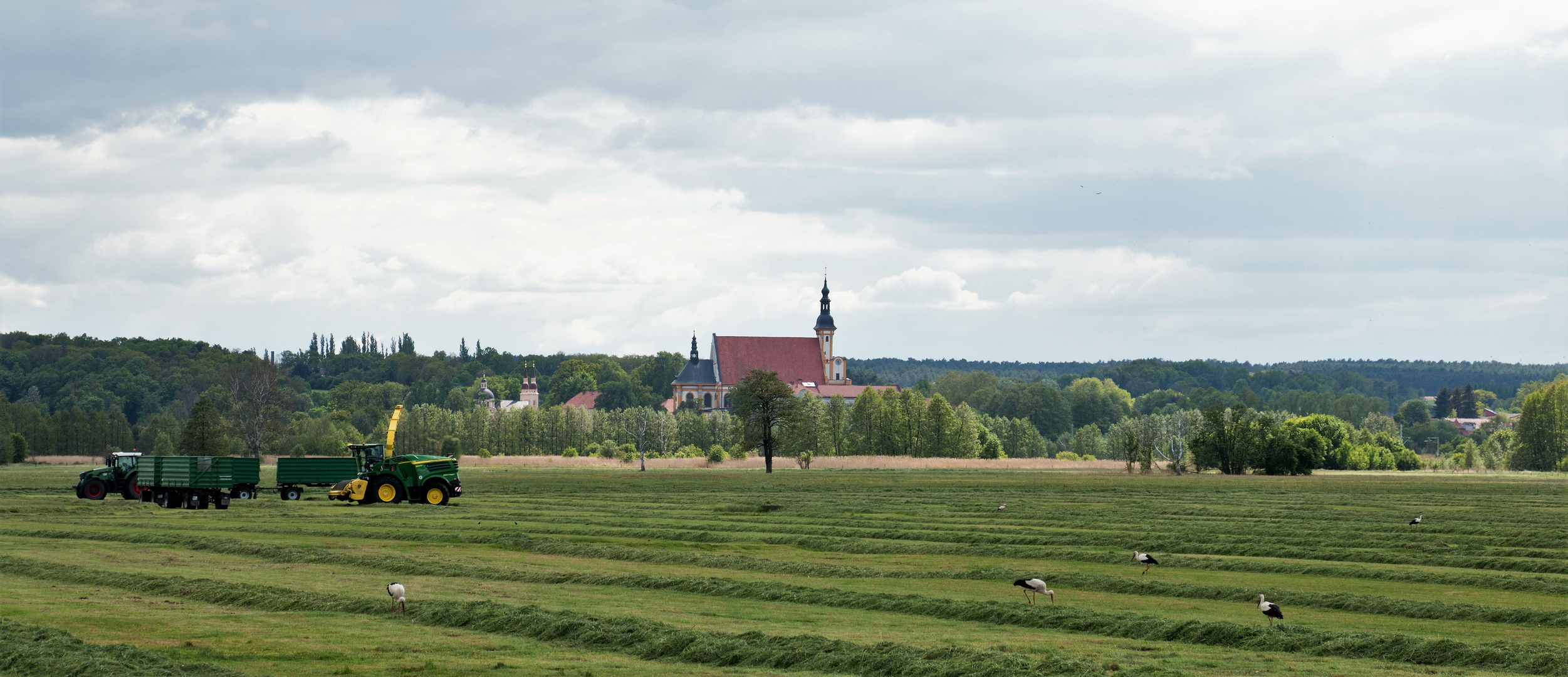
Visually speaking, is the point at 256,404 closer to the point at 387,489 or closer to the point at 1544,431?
the point at 387,489

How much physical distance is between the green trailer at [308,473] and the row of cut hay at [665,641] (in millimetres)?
35657

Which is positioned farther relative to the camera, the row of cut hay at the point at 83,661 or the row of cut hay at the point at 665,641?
the row of cut hay at the point at 665,641

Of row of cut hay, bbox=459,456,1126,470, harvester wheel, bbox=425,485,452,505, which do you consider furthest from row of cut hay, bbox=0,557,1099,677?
row of cut hay, bbox=459,456,1126,470

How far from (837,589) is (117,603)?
13.2 m

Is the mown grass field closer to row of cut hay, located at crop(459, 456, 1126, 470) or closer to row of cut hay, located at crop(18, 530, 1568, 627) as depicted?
row of cut hay, located at crop(18, 530, 1568, 627)

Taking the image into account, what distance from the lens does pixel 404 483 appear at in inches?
2176

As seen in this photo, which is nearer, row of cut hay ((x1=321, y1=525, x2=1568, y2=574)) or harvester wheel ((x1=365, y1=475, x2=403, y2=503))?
row of cut hay ((x1=321, y1=525, x2=1568, y2=574))

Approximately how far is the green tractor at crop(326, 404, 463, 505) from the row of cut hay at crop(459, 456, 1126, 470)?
6055 centimetres

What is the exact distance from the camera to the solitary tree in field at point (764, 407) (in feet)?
349

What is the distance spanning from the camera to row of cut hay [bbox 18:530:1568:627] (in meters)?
23.6

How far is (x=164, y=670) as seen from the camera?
16828mm

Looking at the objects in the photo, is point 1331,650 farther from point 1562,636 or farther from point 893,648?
point 893,648

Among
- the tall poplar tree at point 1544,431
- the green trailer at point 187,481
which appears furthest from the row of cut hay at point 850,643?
the tall poplar tree at point 1544,431

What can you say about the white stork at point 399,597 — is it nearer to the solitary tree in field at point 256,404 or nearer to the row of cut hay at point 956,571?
the row of cut hay at point 956,571
